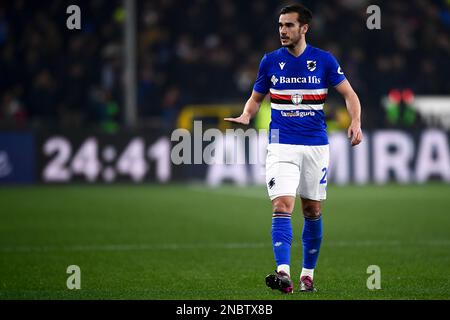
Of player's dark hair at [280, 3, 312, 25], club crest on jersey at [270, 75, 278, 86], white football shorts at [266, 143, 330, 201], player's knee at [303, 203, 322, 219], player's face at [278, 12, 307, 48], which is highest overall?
player's dark hair at [280, 3, 312, 25]

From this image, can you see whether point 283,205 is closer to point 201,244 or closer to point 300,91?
point 300,91

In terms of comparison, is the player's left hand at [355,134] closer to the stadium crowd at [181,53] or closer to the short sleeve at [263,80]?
the short sleeve at [263,80]

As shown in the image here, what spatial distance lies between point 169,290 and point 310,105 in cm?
175

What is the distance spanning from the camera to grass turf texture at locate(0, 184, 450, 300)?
8.15m

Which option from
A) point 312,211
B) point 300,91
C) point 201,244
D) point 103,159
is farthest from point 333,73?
point 103,159

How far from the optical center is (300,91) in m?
7.95

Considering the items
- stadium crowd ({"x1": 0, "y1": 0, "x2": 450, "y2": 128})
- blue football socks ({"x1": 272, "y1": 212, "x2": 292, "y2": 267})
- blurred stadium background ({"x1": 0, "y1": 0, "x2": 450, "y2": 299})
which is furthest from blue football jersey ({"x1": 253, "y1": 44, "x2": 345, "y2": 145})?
stadium crowd ({"x1": 0, "y1": 0, "x2": 450, "y2": 128})

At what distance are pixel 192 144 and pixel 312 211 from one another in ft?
42.8

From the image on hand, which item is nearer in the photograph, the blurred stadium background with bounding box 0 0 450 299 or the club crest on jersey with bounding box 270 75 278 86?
the club crest on jersey with bounding box 270 75 278 86

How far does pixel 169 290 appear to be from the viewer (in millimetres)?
7957

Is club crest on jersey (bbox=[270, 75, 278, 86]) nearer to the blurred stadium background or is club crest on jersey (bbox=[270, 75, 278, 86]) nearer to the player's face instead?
the player's face

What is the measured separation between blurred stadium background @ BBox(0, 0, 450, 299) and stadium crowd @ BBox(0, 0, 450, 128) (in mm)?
37

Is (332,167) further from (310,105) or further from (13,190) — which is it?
(310,105)

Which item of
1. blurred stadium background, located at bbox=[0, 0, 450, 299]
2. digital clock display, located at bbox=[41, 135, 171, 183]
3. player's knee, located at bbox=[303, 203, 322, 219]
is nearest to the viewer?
player's knee, located at bbox=[303, 203, 322, 219]
